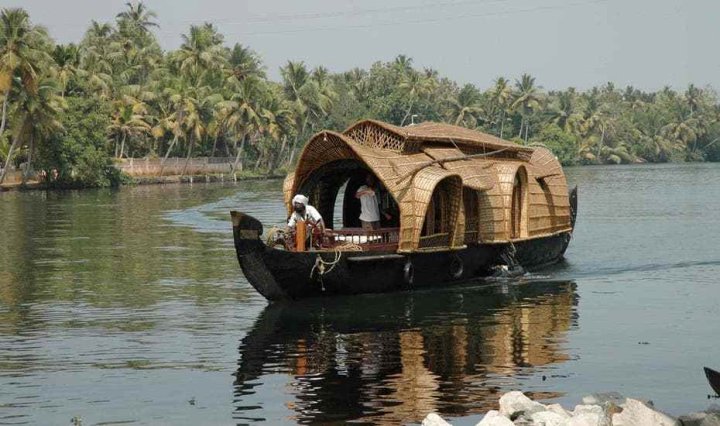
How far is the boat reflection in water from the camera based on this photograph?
1023 centimetres

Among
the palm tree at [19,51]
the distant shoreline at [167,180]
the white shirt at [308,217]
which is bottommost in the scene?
the distant shoreline at [167,180]

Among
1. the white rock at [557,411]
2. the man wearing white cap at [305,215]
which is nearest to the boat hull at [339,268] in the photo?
the man wearing white cap at [305,215]

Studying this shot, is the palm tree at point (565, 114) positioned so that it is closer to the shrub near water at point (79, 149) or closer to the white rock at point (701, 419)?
the shrub near water at point (79, 149)

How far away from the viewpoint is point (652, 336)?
13.8 meters

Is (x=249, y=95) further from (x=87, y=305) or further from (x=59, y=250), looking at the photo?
(x=87, y=305)

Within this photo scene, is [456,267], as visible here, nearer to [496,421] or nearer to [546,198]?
[546,198]

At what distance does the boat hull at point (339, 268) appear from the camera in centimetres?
1488

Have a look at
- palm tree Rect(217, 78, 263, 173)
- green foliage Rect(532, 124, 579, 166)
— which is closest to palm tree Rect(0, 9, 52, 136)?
palm tree Rect(217, 78, 263, 173)

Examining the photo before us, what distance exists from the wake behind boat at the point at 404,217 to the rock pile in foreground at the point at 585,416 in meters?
6.61

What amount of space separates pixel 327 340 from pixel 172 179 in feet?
158

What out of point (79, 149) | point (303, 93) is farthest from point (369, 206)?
point (303, 93)

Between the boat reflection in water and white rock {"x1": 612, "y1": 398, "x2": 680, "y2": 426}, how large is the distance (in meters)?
1.76

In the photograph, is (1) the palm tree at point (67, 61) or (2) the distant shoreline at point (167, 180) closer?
(2) the distant shoreline at point (167, 180)

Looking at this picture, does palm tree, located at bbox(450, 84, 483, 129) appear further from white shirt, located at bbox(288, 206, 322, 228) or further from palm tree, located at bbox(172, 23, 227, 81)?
white shirt, located at bbox(288, 206, 322, 228)
